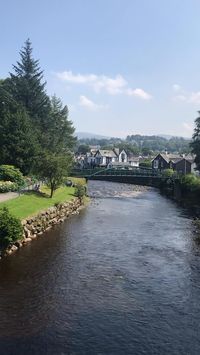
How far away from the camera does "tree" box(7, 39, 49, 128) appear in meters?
91.5

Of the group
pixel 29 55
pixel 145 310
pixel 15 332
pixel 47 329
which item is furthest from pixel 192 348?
pixel 29 55

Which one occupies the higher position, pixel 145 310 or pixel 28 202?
pixel 28 202

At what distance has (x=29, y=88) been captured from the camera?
9162 centimetres

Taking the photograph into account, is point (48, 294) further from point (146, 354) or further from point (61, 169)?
point (61, 169)

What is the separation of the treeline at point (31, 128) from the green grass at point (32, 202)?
8.92 ft

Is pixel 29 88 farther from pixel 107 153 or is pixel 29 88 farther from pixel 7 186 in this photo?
pixel 107 153

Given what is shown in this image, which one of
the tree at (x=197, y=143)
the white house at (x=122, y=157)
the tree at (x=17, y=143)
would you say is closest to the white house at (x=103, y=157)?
the white house at (x=122, y=157)

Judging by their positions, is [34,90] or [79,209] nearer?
[79,209]

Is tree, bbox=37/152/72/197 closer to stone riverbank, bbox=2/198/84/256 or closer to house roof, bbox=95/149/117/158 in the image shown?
stone riverbank, bbox=2/198/84/256

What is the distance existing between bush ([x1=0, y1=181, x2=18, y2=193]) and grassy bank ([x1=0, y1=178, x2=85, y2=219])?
1.78m

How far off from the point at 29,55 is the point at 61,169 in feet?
145

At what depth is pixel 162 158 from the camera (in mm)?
144000

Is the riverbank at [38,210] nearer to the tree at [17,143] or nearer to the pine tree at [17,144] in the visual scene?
the pine tree at [17,144]

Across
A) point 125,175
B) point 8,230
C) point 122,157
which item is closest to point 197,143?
point 125,175
